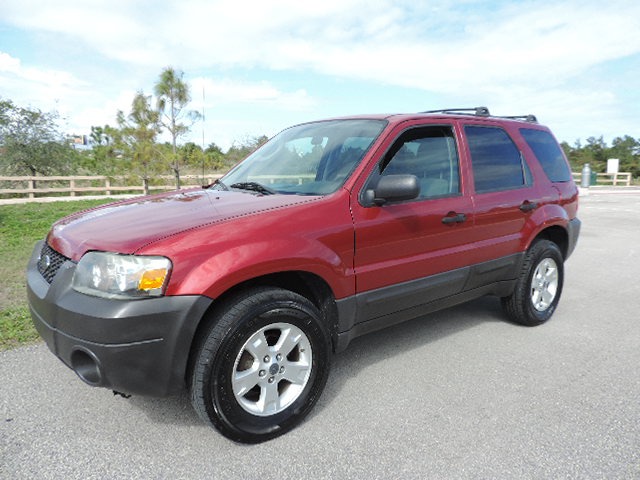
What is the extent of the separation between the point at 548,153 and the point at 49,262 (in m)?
4.15

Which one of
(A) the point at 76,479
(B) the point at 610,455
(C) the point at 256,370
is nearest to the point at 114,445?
(A) the point at 76,479

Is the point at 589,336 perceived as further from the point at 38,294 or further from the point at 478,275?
the point at 38,294

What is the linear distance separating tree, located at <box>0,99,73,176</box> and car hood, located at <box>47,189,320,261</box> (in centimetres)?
2060

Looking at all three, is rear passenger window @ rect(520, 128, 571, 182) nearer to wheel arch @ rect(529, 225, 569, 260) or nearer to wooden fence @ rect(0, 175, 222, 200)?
wheel arch @ rect(529, 225, 569, 260)

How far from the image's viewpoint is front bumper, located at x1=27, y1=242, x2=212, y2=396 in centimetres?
215

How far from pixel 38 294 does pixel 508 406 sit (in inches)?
107

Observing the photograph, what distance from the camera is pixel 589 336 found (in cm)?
402

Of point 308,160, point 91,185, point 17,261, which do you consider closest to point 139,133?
point 91,185

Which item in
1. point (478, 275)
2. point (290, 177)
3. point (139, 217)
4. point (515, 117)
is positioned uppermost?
point (515, 117)

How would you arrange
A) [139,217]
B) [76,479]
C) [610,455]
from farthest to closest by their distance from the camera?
[139,217] → [610,455] → [76,479]

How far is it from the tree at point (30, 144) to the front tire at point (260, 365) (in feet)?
71.4

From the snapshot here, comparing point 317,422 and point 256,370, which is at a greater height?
point 256,370

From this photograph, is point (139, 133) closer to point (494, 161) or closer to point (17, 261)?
point (17, 261)

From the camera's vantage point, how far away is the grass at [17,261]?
3842 mm
